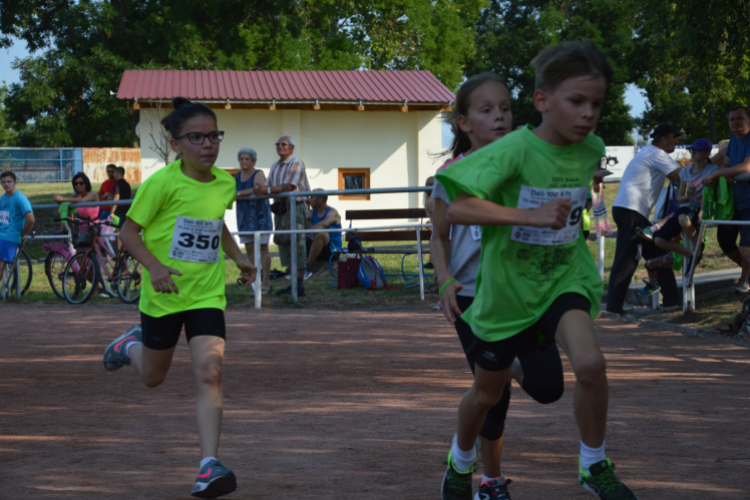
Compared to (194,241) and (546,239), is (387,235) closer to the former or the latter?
(194,241)

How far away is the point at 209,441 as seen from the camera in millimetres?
3441

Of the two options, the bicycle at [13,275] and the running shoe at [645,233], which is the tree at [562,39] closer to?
the bicycle at [13,275]

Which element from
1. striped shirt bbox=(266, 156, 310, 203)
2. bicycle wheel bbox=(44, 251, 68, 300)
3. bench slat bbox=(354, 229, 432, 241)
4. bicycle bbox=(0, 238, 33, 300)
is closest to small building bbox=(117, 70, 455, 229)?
bench slat bbox=(354, 229, 432, 241)

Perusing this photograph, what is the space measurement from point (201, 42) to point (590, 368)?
3574 cm

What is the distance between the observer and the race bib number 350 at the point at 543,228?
9.52 feet

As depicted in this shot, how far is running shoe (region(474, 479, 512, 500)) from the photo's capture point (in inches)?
127

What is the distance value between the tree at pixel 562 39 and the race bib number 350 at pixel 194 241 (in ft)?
160

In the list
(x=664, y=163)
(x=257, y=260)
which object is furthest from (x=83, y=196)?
(x=664, y=163)

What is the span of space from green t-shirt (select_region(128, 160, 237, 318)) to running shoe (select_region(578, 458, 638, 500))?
187 centimetres

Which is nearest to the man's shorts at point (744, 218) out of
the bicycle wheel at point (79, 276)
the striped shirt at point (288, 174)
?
the striped shirt at point (288, 174)

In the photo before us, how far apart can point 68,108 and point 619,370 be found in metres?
39.8

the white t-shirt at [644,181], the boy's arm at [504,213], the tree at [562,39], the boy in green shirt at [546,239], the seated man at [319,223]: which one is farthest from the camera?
the tree at [562,39]

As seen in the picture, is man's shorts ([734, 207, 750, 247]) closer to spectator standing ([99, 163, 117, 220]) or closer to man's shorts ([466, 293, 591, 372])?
man's shorts ([466, 293, 591, 372])

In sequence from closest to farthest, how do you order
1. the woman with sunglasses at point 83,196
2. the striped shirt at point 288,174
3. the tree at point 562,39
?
the striped shirt at point 288,174
the woman with sunglasses at point 83,196
the tree at point 562,39
